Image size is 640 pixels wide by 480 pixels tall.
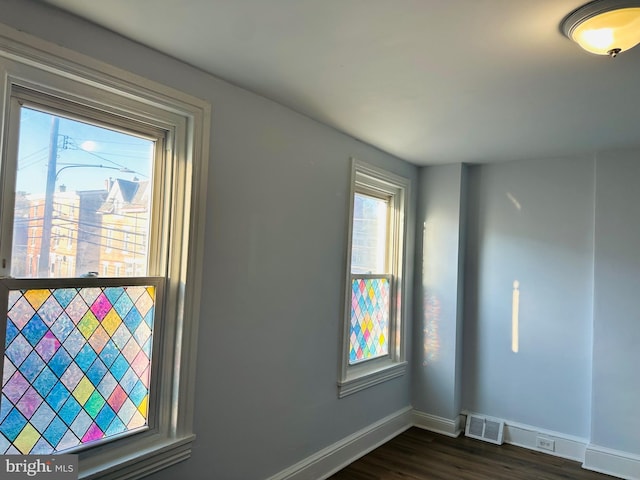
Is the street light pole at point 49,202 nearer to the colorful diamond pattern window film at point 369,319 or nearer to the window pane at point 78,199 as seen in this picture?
the window pane at point 78,199

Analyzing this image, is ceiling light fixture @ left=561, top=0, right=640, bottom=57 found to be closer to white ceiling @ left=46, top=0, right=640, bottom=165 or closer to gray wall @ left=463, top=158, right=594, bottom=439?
white ceiling @ left=46, top=0, right=640, bottom=165

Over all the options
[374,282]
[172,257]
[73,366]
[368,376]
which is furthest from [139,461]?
[374,282]

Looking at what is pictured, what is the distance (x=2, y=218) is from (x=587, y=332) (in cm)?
390

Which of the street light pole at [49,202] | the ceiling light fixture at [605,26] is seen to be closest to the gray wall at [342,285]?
the street light pole at [49,202]

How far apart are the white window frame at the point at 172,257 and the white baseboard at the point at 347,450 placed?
864 mm

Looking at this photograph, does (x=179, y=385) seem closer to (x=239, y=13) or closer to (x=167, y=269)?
(x=167, y=269)

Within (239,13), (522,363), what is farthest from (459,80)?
(522,363)

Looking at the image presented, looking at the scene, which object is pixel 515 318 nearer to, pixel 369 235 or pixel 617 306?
pixel 617 306

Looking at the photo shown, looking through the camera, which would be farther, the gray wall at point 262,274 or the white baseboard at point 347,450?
the white baseboard at point 347,450

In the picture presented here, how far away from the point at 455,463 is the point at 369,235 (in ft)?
6.20

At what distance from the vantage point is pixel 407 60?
200 centimetres

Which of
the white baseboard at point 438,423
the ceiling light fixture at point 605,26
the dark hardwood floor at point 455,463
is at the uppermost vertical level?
the ceiling light fixture at point 605,26

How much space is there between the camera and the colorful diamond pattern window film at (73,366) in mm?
1675

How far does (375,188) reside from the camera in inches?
145
